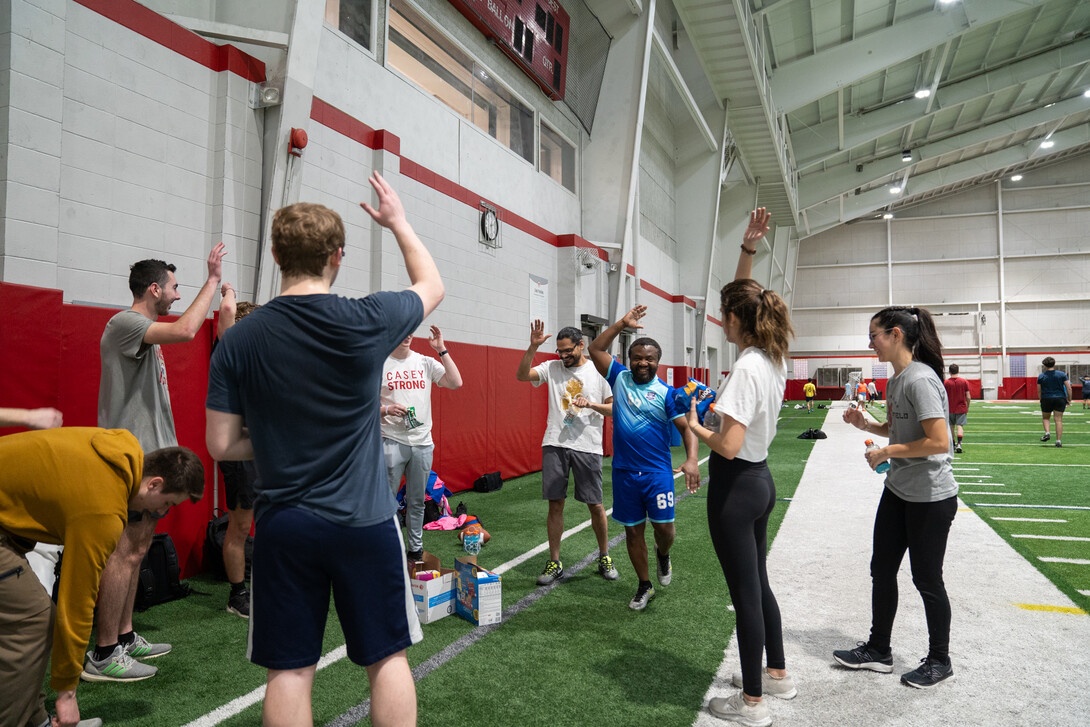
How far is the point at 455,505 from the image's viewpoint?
25.5 ft

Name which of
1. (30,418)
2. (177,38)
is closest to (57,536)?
(30,418)

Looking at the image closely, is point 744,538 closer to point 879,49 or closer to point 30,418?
point 30,418

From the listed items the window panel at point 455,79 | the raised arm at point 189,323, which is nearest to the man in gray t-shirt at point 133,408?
the raised arm at point 189,323

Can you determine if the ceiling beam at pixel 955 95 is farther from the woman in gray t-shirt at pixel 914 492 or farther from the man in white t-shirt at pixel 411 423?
the woman in gray t-shirt at pixel 914 492

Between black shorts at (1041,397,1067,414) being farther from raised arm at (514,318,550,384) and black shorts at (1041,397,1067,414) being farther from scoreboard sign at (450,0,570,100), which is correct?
raised arm at (514,318,550,384)

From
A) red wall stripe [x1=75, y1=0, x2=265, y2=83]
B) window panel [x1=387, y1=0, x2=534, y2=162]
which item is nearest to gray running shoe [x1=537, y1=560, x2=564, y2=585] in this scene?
red wall stripe [x1=75, y1=0, x2=265, y2=83]

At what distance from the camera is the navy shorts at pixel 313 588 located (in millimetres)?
1645

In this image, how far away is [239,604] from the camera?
13.6 ft

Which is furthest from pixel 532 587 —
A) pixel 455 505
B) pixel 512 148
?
pixel 512 148

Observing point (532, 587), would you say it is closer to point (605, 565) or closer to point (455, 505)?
point (605, 565)

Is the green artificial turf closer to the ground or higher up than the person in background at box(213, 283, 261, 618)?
closer to the ground

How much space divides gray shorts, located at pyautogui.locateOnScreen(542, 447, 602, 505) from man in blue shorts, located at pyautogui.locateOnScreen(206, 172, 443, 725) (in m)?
3.12

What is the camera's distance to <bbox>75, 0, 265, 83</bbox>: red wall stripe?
15.3 feet

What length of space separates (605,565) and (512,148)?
773cm
